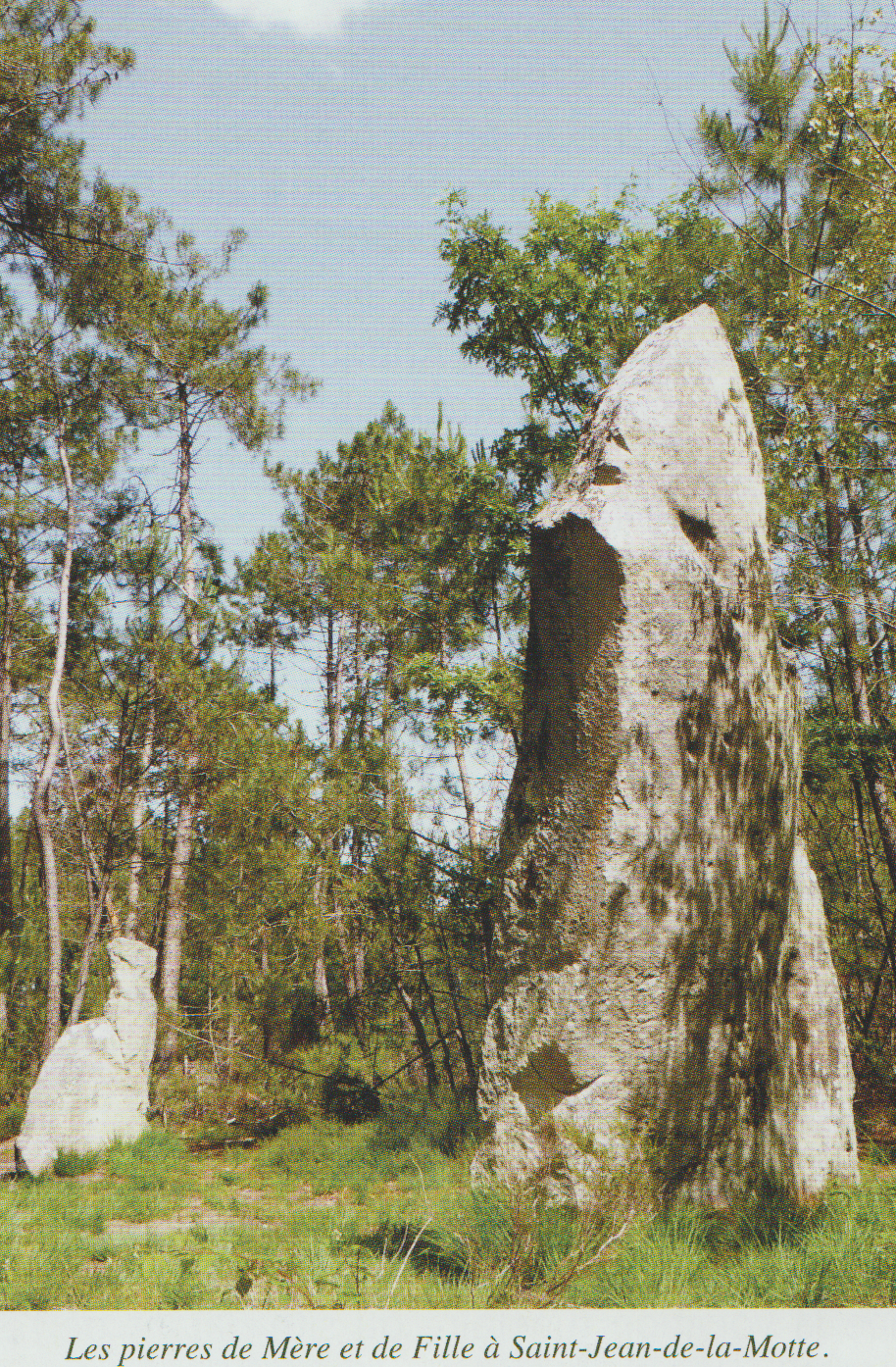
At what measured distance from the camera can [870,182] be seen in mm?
5652

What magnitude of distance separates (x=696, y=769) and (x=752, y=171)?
7.63 m

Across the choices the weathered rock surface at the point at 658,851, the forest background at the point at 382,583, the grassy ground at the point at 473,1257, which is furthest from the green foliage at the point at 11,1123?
the weathered rock surface at the point at 658,851

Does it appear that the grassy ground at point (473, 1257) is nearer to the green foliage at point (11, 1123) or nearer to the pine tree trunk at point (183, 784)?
the pine tree trunk at point (183, 784)

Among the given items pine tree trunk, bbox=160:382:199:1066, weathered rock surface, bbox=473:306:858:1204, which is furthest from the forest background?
weathered rock surface, bbox=473:306:858:1204

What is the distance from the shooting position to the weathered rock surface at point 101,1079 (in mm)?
7590

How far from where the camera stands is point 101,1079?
8.05 m

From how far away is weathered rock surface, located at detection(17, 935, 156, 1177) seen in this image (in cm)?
759

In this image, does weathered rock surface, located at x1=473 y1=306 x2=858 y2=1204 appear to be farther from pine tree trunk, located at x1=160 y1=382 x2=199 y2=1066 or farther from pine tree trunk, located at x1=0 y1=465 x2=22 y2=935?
pine tree trunk, located at x1=0 y1=465 x2=22 y2=935

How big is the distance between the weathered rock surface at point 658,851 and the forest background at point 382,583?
10.4ft

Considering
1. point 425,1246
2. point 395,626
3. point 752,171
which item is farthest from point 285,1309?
point 752,171

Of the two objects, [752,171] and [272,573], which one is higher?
[752,171]

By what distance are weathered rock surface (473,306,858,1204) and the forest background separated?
316 cm

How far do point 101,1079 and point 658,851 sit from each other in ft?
20.9

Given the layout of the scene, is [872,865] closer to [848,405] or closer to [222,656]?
[848,405]
